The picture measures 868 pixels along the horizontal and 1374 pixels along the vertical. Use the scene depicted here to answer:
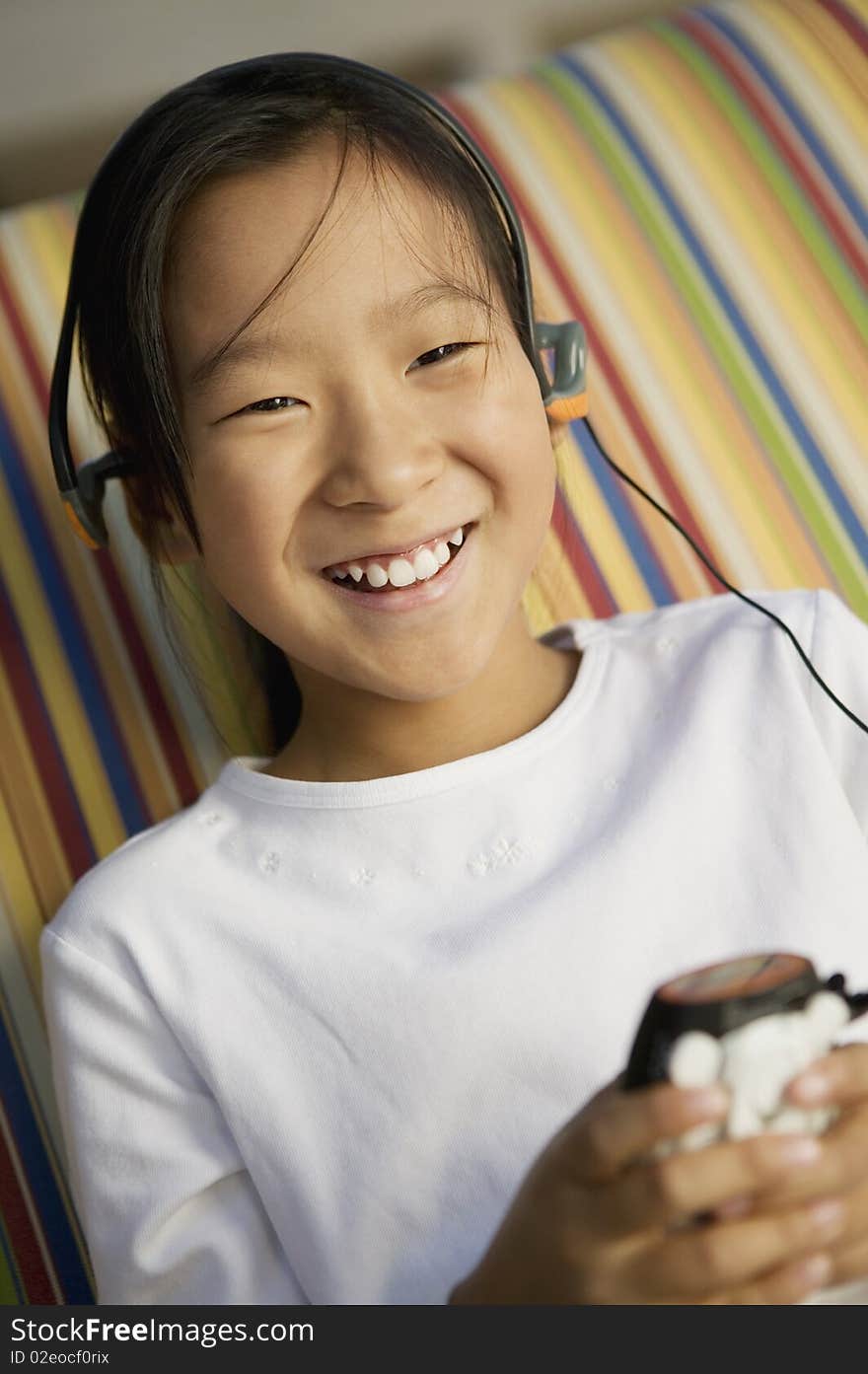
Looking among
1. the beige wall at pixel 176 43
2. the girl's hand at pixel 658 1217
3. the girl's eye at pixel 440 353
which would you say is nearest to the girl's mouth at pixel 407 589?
the girl's eye at pixel 440 353

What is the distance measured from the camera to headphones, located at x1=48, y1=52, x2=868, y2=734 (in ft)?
2.91

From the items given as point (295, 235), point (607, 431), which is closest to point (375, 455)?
point (295, 235)

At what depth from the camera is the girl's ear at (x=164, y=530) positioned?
3.10 ft

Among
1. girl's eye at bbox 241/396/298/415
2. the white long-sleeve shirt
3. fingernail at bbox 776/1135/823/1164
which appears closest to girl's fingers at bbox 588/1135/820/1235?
fingernail at bbox 776/1135/823/1164

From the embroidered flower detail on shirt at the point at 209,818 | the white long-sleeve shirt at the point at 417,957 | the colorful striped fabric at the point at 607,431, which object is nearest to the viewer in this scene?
the white long-sleeve shirt at the point at 417,957

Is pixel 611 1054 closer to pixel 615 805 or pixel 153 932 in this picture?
pixel 615 805

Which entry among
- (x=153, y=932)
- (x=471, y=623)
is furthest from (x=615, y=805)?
(x=153, y=932)

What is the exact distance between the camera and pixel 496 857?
33.3 inches

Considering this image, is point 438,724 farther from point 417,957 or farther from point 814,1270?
point 814,1270

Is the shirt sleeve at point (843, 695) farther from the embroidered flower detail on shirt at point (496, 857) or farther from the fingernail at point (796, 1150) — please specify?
the fingernail at point (796, 1150)

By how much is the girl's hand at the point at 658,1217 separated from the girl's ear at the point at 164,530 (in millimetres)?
501

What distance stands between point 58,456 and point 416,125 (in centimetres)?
32

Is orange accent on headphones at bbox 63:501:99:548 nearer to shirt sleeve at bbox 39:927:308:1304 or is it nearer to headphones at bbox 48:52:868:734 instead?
headphones at bbox 48:52:868:734

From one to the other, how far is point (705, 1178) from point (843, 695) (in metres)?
0.42
